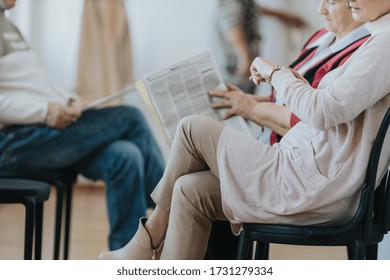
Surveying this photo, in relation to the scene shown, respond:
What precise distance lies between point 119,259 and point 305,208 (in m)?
0.49

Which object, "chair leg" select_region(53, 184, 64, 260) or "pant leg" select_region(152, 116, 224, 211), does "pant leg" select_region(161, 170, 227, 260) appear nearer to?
"pant leg" select_region(152, 116, 224, 211)

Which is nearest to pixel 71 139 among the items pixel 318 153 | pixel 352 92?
pixel 318 153

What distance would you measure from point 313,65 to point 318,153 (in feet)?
1.37

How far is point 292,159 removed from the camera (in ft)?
4.83

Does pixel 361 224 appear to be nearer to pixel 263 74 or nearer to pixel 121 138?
pixel 263 74

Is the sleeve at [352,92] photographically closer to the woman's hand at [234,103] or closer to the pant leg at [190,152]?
the pant leg at [190,152]

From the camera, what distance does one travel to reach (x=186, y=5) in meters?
4.39

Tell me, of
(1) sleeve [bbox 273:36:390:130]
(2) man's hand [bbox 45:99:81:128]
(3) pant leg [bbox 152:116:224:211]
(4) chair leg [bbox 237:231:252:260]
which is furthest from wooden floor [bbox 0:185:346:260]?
(1) sleeve [bbox 273:36:390:130]

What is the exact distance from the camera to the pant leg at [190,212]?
1.54 m

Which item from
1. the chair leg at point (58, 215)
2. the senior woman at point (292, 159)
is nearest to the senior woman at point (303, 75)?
the senior woman at point (292, 159)

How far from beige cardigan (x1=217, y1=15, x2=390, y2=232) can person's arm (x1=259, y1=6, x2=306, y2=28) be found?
114 inches

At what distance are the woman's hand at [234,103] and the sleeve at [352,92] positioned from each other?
48cm

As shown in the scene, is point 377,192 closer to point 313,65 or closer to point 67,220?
point 313,65
